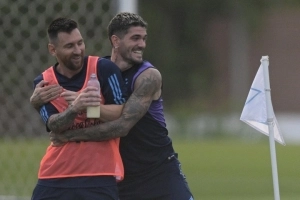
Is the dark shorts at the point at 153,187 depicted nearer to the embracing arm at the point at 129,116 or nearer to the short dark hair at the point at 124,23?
the embracing arm at the point at 129,116

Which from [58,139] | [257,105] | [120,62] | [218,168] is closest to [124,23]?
[120,62]

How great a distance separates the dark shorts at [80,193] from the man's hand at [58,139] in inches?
11.3

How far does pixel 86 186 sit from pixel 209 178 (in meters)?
10.8

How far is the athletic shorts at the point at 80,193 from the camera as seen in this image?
654cm

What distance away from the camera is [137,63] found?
7020mm

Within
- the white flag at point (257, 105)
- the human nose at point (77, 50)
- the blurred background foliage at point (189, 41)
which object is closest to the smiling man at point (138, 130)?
the human nose at point (77, 50)

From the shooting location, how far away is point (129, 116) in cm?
672

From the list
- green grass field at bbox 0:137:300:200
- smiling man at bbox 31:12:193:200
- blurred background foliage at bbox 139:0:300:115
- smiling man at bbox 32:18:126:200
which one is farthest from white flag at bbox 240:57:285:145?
blurred background foliage at bbox 139:0:300:115

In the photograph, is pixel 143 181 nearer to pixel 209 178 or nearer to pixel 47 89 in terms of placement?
pixel 47 89

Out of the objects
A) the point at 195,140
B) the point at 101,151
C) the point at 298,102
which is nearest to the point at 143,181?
the point at 101,151

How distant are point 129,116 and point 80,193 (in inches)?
23.5

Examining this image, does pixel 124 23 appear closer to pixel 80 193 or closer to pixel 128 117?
pixel 128 117

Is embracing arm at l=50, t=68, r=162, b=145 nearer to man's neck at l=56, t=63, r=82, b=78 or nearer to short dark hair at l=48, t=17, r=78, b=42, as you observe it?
man's neck at l=56, t=63, r=82, b=78

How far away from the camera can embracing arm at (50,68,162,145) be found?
6.60 meters
